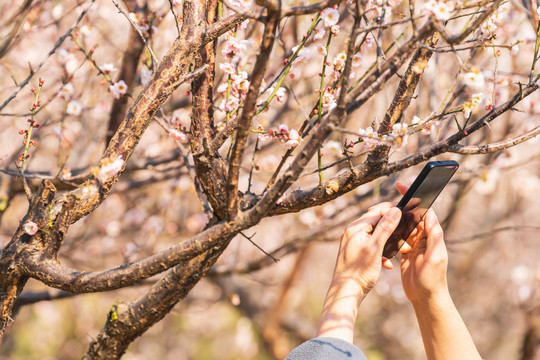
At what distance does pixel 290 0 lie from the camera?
11.2ft

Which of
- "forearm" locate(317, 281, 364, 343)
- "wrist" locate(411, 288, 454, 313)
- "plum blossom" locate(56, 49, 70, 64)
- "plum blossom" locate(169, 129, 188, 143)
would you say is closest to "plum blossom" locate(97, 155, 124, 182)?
"plum blossom" locate(169, 129, 188, 143)

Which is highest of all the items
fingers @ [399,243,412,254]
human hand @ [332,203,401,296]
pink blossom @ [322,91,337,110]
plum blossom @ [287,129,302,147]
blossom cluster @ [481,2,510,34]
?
blossom cluster @ [481,2,510,34]

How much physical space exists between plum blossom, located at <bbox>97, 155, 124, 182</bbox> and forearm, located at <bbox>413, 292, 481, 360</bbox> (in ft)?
3.58

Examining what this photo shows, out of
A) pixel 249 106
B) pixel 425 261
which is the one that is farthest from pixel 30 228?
pixel 425 261

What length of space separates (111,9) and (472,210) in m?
6.61

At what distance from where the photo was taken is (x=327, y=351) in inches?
45.8

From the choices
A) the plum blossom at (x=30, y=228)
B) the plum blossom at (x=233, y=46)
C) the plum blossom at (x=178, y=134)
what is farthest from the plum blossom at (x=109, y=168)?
the plum blossom at (x=233, y=46)

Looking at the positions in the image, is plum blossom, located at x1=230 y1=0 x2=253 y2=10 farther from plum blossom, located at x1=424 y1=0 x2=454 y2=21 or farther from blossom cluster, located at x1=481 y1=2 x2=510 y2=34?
blossom cluster, located at x1=481 y1=2 x2=510 y2=34

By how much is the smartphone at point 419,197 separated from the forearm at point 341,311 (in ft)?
0.83

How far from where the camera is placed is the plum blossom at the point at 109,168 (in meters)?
1.40

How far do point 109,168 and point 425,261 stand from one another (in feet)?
3.45

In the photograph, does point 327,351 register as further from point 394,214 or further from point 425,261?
point 425,261

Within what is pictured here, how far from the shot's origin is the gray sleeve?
116 centimetres

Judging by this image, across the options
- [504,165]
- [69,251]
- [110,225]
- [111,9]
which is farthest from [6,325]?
[111,9]
